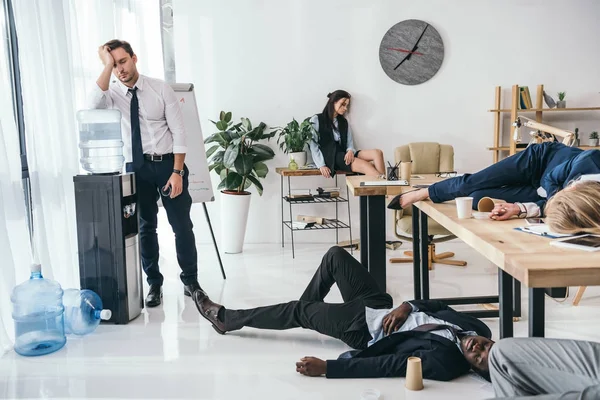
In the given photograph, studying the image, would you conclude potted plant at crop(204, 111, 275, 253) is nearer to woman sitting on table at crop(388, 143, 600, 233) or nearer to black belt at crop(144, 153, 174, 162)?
black belt at crop(144, 153, 174, 162)

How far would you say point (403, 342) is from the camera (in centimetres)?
242

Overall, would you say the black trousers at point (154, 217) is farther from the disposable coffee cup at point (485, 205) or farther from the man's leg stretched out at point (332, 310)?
the disposable coffee cup at point (485, 205)

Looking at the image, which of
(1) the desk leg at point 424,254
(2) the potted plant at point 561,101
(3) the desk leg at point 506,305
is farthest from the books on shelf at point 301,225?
(3) the desk leg at point 506,305

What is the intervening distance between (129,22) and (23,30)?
1.93 meters

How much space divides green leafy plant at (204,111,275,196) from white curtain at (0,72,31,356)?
2.28m

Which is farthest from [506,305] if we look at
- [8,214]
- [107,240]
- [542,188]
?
[8,214]

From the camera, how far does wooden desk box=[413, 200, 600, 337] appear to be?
148 centimetres

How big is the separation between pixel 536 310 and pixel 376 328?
3.02ft

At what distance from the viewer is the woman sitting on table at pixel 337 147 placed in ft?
17.4

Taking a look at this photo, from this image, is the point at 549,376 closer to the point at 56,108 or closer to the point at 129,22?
the point at 56,108

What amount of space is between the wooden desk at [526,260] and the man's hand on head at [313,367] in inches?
30.5

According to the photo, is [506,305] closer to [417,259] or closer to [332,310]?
[332,310]

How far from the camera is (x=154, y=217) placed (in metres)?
3.75

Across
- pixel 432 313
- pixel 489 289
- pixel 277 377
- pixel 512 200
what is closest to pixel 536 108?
pixel 489 289
